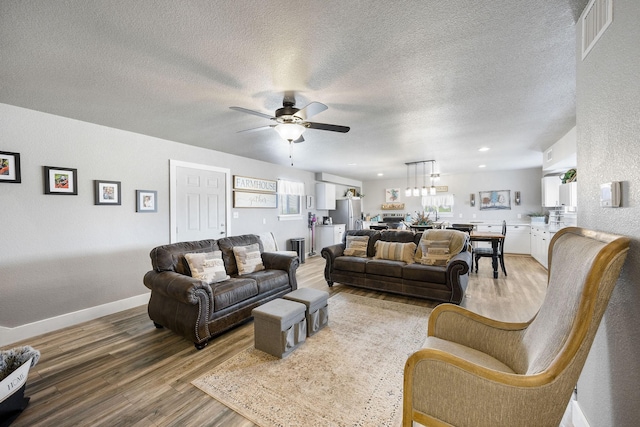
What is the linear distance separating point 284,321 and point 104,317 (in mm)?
2655

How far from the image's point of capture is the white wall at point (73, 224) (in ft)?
8.90

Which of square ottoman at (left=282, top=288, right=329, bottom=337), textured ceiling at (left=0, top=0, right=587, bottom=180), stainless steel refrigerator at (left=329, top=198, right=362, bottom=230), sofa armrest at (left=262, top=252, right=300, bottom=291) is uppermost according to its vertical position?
textured ceiling at (left=0, top=0, right=587, bottom=180)

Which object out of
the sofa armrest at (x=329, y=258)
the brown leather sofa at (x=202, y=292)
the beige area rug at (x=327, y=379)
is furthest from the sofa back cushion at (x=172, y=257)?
the sofa armrest at (x=329, y=258)

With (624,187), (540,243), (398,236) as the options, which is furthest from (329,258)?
(540,243)

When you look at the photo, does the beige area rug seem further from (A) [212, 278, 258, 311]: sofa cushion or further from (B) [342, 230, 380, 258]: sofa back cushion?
(B) [342, 230, 380, 258]: sofa back cushion

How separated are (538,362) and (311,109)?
2.25 m

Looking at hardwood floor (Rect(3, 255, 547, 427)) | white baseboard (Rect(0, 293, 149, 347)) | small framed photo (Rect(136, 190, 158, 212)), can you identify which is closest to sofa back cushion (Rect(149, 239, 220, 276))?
hardwood floor (Rect(3, 255, 547, 427))

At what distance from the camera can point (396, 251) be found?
4230 millimetres

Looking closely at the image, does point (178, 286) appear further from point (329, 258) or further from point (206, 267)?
point (329, 258)

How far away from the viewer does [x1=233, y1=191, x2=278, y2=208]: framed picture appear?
203 inches

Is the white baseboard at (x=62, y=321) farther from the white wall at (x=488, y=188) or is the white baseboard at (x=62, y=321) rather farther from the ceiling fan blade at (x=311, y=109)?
the white wall at (x=488, y=188)

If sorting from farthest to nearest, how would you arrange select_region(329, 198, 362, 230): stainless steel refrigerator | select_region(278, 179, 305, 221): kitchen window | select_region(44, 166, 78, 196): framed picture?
select_region(329, 198, 362, 230): stainless steel refrigerator < select_region(278, 179, 305, 221): kitchen window < select_region(44, 166, 78, 196): framed picture

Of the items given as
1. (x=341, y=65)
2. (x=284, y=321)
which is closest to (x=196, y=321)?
(x=284, y=321)

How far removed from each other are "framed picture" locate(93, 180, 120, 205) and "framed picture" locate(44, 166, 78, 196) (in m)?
0.20
